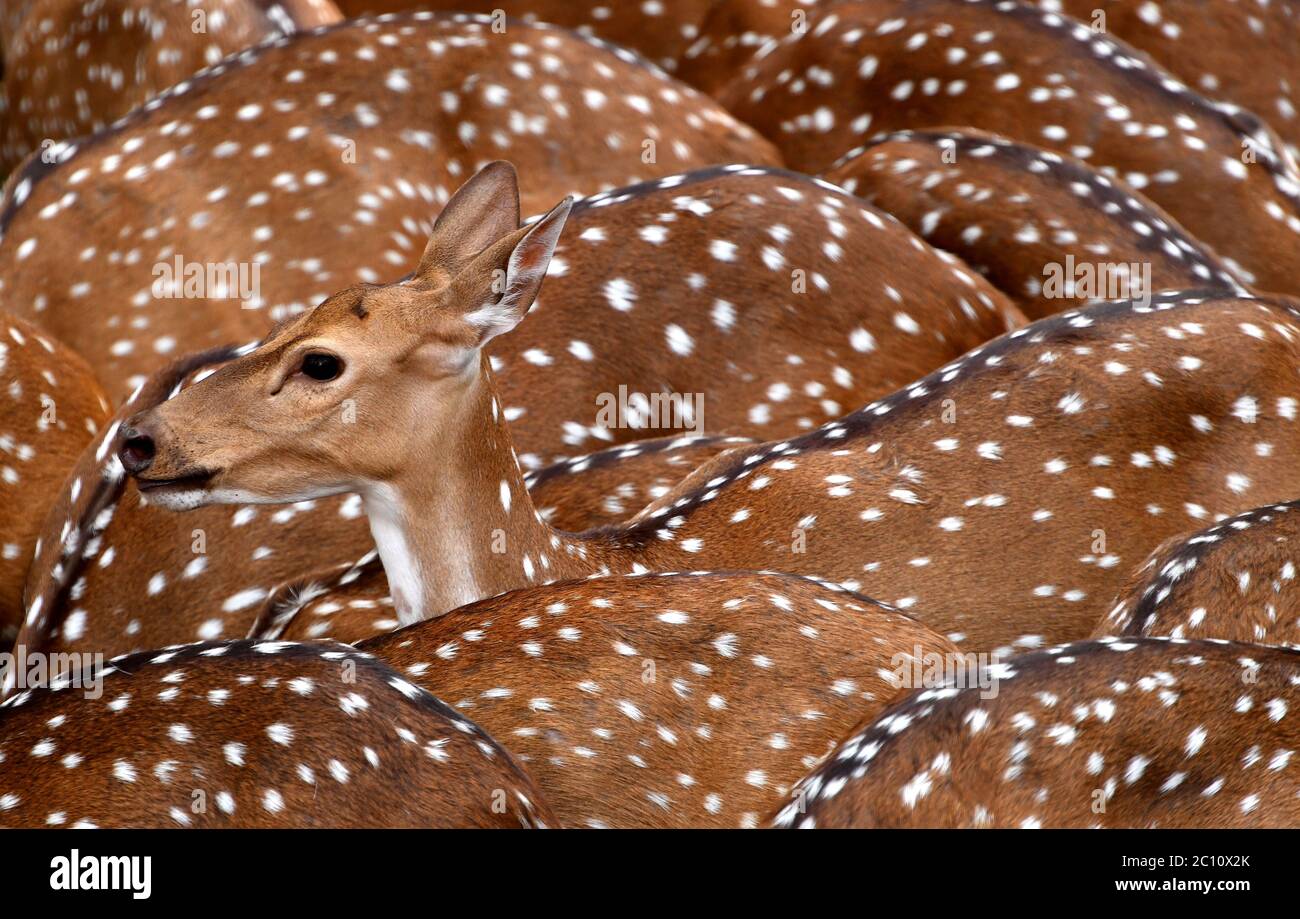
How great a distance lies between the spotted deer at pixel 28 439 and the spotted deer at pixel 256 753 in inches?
73.7

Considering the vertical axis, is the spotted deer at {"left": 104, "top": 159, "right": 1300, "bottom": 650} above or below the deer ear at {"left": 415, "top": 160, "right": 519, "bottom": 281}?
below

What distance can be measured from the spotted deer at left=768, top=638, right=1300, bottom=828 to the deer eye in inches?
51.9

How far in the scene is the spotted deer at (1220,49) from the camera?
728 cm

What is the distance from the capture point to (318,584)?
179 inches

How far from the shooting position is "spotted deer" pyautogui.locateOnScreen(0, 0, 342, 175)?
6.80m

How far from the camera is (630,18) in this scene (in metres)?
7.70

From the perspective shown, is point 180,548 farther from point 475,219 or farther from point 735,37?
point 735,37

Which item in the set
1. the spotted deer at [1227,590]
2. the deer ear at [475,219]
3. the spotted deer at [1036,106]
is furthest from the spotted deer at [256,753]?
the spotted deer at [1036,106]

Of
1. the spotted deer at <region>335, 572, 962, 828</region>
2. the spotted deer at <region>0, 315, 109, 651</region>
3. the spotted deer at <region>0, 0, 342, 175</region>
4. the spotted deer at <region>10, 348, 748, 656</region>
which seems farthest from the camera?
the spotted deer at <region>0, 0, 342, 175</region>

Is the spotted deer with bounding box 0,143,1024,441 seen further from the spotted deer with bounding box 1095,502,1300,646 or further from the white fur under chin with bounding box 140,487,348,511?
the spotted deer with bounding box 1095,502,1300,646

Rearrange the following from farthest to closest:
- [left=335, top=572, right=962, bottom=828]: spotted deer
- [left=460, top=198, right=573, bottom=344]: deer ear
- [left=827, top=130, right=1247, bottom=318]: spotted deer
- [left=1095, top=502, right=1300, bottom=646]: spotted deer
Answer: [left=827, top=130, right=1247, bottom=318]: spotted deer
[left=460, top=198, right=573, bottom=344]: deer ear
[left=1095, top=502, right=1300, bottom=646]: spotted deer
[left=335, top=572, right=962, bottom=828]: spotted deer

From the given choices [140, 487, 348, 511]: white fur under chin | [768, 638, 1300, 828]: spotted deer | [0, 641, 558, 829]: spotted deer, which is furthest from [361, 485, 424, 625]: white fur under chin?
[768, 638, 1300, 828]: spotted deer

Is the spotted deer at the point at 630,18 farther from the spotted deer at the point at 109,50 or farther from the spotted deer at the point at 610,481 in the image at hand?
the spotted deer at the point at 610,481

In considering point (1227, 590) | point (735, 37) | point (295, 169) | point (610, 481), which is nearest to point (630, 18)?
point (735, 37)
